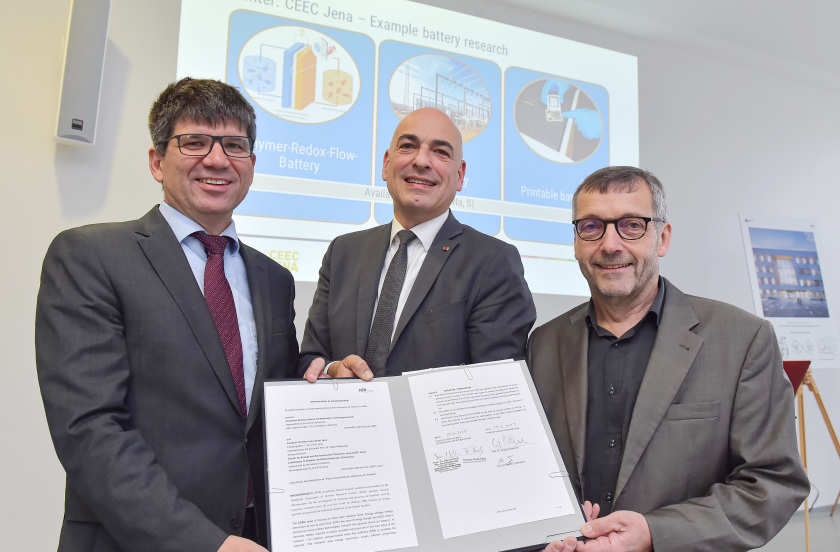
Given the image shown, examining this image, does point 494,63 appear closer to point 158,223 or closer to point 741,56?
point 741,56

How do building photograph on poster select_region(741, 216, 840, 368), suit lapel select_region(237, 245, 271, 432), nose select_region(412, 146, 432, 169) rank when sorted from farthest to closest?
building photograph on poster select_region(741, 216, 840, 368)
nose select_region(412, 146, 432, 169)
suit lapel select_region(237, 245, 271, 432)

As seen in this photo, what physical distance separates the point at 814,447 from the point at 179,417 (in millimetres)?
6204

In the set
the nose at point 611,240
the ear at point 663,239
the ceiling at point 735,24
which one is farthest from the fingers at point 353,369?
the ceiling at point 735,24

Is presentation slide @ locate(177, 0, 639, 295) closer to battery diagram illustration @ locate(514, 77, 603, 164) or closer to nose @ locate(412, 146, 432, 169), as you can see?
battery diagram illustration @ locate(514, 77, 603, 164)

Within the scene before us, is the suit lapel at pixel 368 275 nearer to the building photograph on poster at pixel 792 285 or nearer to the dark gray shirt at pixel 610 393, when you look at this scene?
the dark gray shirt at pixel 610 393

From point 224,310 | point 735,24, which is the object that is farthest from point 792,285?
point 224,310

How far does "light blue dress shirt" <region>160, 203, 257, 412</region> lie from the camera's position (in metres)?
1.63

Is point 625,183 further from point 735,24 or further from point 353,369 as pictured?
point 735,24

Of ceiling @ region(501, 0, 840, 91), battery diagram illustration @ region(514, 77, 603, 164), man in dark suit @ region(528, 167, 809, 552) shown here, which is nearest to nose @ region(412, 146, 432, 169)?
man in dark suit @ region(528, 167, 809, 552)

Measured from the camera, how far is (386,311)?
1.96 meters

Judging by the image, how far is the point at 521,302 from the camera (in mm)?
1996

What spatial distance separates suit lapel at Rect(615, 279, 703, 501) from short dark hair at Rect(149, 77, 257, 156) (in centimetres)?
141

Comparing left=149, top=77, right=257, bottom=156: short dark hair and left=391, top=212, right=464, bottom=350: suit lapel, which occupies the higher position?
left=149, top=77, right=257, bottom=156: short dark hair

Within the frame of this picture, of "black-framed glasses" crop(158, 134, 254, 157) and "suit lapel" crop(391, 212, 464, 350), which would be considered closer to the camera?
"black-framed glasses" crop(158, 134, 254, 157)
